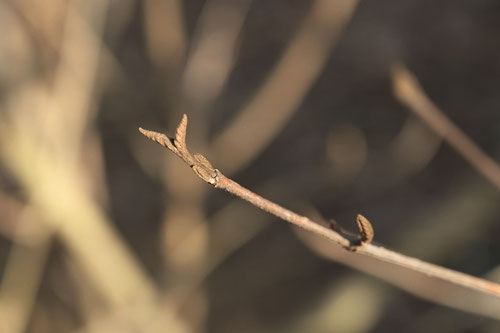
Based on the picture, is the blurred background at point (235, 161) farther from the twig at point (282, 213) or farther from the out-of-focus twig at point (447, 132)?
the twig at point (282, 213)

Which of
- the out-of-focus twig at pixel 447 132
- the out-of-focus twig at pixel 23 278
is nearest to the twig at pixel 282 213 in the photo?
the out-of-focus twig at pixel 447 132

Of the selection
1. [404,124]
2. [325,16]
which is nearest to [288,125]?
[404,124]


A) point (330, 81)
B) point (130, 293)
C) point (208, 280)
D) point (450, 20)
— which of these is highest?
point (450, 20)

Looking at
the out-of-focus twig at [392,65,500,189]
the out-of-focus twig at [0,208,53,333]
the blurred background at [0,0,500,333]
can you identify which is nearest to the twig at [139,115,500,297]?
the out-of-focus twig at [392,65,500,189]

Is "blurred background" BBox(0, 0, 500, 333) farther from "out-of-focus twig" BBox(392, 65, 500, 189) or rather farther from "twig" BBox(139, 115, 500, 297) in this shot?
"twig" BBox(139, 115, 500, 297)

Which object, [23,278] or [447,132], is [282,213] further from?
[23,278]

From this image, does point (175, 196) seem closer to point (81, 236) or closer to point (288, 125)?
point (81, 236)
